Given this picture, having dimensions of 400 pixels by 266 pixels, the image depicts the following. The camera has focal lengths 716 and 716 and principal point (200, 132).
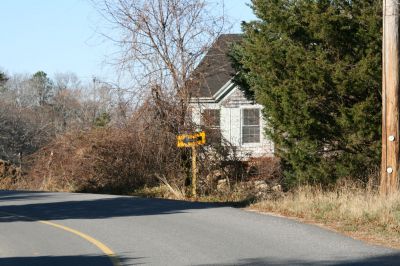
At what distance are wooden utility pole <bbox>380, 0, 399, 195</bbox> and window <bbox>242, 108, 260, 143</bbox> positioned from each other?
576 inches

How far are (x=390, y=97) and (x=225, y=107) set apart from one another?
13044 millimetres

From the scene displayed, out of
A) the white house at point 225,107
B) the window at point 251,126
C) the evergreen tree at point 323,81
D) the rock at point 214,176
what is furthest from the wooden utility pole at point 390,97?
the window at point 251,126

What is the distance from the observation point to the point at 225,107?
2925 centimetres

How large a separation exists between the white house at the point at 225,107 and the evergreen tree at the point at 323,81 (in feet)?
9.96

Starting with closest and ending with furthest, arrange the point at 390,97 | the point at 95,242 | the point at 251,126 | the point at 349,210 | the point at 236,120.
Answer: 1. the point at 95,242
2. the point at 349,210
3. the point at 390,97
4. the point at 251,126
5. the point at 236,120

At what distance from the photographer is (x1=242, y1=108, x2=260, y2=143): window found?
104 feet

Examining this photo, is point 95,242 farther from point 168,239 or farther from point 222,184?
point 222,184

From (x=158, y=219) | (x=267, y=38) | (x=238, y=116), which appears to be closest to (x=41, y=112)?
(x=238, y=116)

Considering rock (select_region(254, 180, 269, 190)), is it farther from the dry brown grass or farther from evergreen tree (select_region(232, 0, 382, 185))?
the dry brown grass

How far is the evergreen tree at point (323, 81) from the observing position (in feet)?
62.3

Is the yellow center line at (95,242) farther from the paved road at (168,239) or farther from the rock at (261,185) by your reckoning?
the rock at (261,185)

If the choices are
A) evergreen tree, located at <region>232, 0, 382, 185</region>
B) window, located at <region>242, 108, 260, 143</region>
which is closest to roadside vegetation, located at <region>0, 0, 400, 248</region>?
evergreen tree, located at <region>232, 0, 382, 185</region>

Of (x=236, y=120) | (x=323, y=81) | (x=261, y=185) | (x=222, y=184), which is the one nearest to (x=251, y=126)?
(x=236, y=120)

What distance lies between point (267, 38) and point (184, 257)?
11168 mm
